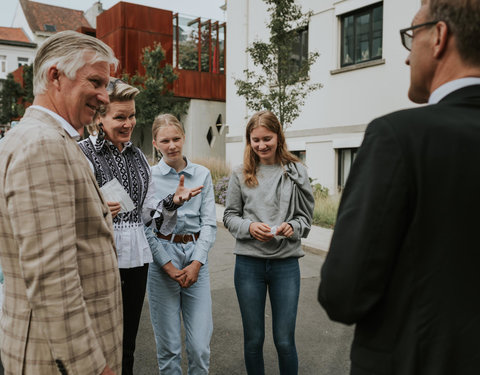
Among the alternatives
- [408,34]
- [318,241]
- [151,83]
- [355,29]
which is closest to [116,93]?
[408,34]

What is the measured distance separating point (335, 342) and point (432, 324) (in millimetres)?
3601

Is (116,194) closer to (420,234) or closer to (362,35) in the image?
(420,234)

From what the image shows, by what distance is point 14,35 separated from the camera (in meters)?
57.6

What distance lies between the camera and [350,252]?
122 centimetres

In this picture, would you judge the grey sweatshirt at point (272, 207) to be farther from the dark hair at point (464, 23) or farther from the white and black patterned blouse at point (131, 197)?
the dark hair at point (464, 23)

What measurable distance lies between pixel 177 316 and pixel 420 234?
7.99 feet

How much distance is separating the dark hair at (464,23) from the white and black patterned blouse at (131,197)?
2223 mm

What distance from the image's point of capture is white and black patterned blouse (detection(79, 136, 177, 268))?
2982mm

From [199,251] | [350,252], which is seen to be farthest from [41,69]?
[199,251]

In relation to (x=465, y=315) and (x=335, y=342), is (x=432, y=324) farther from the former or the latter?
(x=335, y=342)

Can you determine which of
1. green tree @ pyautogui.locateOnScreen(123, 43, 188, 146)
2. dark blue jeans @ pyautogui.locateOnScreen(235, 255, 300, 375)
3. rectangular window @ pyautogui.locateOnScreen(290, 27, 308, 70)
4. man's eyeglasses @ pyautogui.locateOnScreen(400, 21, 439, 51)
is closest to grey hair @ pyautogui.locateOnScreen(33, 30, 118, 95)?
man's eyeglasses @ pyautogui.locateOnScreen(400, 21, 439, 51)

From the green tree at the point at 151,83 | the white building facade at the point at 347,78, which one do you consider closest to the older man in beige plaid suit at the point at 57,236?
the white building facade at the point at 347,78

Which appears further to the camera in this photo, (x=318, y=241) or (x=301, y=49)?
(x=301, y=49)

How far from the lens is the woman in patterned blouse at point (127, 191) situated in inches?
118
